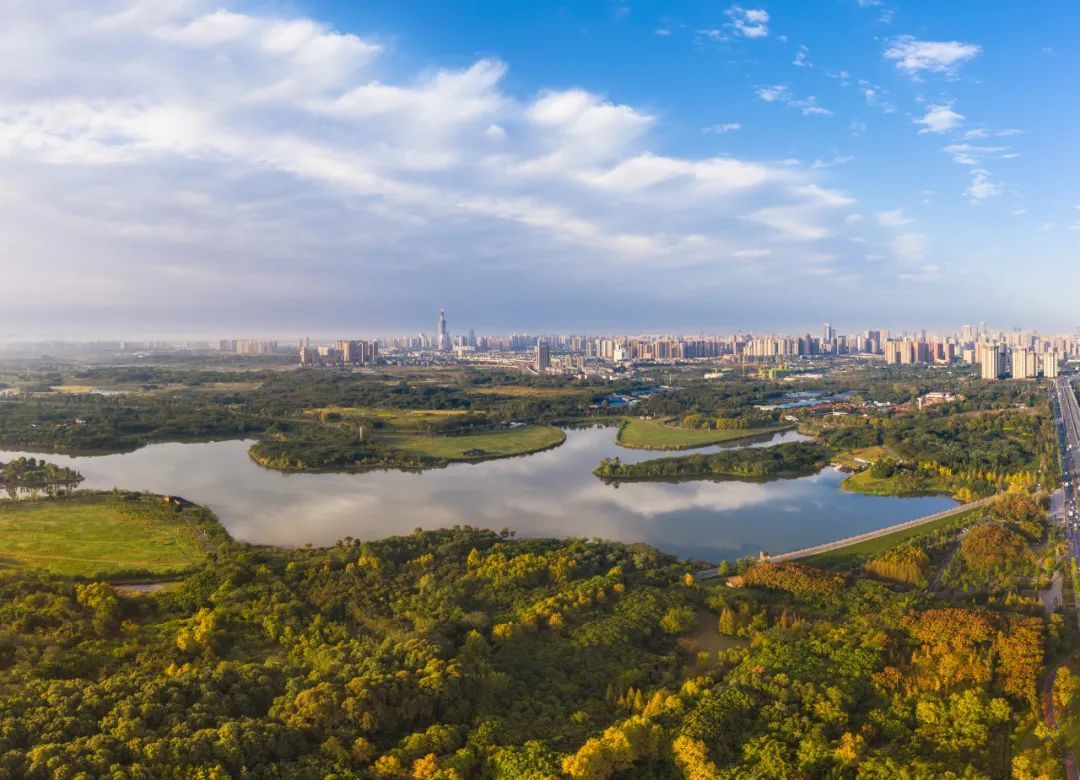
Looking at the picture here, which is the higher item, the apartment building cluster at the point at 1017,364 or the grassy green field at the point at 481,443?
the apartment building cluster at the point at 1017,364

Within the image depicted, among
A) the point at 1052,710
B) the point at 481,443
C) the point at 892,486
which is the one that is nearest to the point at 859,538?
the point at 892,486

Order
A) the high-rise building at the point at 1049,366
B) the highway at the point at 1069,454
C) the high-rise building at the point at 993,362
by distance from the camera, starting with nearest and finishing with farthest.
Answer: the highway at the point at 1069,454 < the high-rise building at the point at 993,362 < the high-rise building at the point at 1049,366

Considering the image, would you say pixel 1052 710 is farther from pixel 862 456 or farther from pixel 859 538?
pixel 862 456

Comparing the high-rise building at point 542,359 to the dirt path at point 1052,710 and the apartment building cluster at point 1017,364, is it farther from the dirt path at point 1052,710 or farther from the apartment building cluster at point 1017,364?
the dirt path at point 1052,710

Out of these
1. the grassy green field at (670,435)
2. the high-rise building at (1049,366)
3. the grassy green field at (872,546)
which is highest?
the high-rise building at (1049,366)

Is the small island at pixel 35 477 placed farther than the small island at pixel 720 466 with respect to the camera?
No

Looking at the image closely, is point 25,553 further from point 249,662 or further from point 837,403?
point 837,403

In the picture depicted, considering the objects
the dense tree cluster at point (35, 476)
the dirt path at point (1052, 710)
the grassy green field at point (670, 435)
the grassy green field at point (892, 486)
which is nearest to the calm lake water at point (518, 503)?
the grassy green field at point (892, 486)

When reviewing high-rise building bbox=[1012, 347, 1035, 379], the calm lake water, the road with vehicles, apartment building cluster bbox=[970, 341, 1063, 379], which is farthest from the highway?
high-rise building bbox=[1012, 347, 1035, 379]
